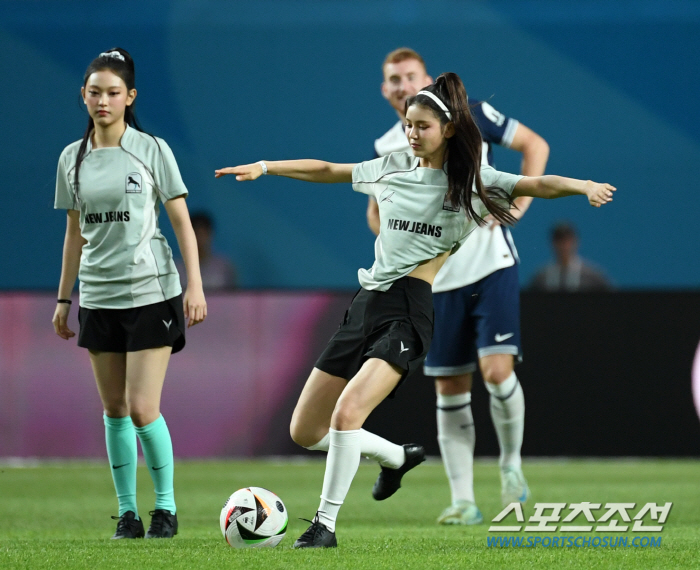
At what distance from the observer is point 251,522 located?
13.8ft

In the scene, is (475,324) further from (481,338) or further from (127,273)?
(127,273)

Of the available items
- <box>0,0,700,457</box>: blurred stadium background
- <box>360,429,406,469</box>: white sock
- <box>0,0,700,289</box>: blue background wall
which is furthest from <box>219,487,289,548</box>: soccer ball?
<box>0,0,700,289</box>: blue background wall

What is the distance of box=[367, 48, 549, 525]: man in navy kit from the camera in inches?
222

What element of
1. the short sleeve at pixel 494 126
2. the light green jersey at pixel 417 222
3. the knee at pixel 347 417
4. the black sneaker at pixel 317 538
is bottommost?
the black sneaker at pixel 317 538

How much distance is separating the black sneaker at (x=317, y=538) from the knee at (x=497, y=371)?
70.2 inches

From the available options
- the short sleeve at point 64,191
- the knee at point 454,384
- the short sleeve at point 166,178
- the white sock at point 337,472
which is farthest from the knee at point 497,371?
the short sleeve at point 64,191

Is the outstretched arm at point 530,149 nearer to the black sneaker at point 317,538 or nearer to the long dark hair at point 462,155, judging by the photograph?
the long dark hair at point 462,155

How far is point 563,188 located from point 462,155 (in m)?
0.49

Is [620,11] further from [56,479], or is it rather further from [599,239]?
[56,479]

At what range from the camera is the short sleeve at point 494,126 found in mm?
5750

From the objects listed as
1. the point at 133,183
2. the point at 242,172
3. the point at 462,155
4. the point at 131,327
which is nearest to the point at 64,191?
the point at 133,183

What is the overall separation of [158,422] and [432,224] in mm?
1360

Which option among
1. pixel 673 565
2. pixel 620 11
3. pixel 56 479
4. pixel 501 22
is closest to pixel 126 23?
pixel 501 22

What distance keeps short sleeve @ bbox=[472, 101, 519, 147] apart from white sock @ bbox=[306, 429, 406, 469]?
1777 millimetres
